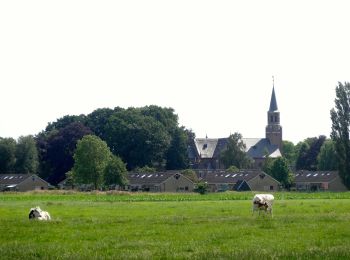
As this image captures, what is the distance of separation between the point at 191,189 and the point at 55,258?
367 feet

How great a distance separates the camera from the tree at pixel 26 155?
449 feet

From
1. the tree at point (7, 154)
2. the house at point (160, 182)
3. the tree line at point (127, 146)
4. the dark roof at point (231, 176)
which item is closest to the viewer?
the house at point (160, 182)

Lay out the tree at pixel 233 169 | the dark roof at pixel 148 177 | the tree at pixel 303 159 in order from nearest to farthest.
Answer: the dark roof at pixel 148 177
the tree at pixel 233 169
the tree at pixel 303 159

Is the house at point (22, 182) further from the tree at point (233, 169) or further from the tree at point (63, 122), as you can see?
the tree at point (233, 169)

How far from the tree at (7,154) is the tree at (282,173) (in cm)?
4971

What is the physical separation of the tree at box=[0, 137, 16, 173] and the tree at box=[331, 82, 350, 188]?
6446cm

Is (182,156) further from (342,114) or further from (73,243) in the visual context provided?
(73,243)

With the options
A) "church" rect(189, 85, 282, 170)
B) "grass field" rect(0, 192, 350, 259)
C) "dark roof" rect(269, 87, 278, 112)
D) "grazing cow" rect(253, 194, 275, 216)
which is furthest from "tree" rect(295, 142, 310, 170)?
"grass field" rect(0, 192, 350, 259)

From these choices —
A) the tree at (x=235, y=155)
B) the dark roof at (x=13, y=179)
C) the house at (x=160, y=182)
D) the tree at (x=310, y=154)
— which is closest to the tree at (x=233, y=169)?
the tree at (x=235, y=155)

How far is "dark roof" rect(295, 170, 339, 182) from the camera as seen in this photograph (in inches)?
5187

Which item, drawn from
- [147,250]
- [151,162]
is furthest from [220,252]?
[151,162]

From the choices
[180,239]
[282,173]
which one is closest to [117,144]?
[282,173]

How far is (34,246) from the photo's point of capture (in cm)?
2128

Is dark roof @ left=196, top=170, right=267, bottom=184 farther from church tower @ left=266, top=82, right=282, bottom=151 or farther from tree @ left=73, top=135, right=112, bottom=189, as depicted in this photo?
church tower @ left=266, top=82, right=282, bottom=151
